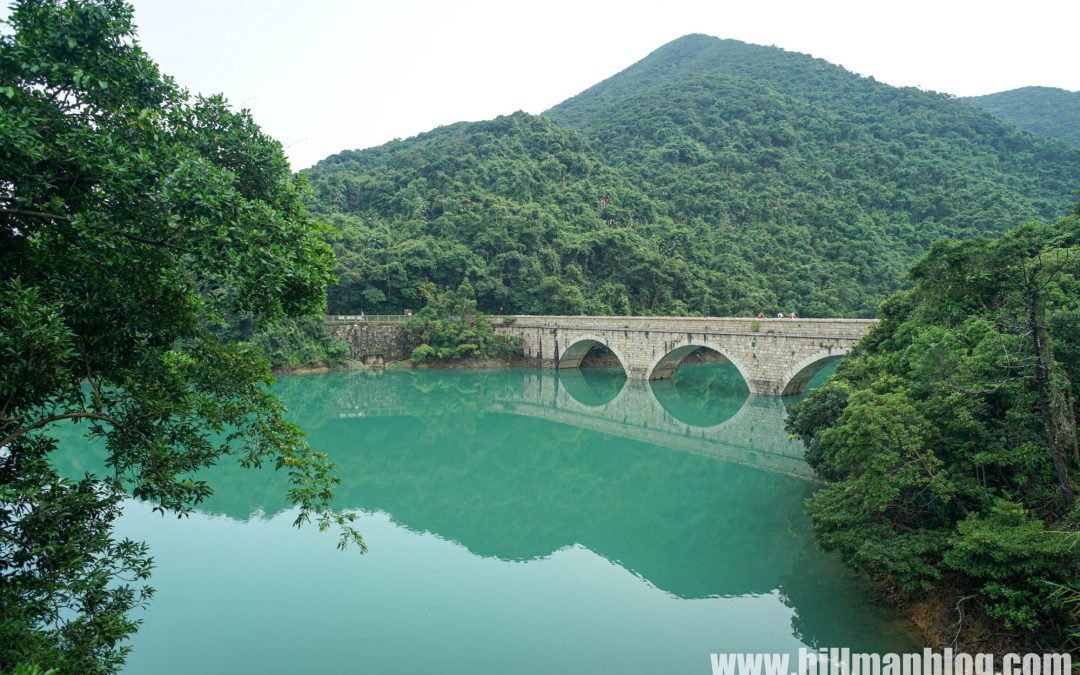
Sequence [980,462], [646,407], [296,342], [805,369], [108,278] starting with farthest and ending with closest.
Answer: [296,342] < [646,407] < [805,369] < [980,462] < [108,278]

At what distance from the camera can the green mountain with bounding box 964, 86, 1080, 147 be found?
58431 mm

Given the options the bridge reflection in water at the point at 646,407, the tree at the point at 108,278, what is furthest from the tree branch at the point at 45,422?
the bridge reflection in water at the point at 646,407

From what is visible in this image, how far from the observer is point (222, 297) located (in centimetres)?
396

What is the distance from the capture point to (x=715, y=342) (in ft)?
67.5

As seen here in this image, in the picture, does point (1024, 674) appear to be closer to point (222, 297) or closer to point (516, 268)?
point (222, 297)

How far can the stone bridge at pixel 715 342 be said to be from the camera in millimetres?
17688

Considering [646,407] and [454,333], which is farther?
[454,333]

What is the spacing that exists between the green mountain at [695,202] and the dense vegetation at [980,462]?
23369 mm

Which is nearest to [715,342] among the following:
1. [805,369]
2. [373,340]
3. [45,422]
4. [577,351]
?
[805,369]

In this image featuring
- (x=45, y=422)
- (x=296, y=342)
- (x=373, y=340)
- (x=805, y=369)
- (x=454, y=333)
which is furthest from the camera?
(x=373, y=340)

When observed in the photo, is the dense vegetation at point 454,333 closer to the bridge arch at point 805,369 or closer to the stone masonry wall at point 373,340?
the stone masonry wall at point 373,340

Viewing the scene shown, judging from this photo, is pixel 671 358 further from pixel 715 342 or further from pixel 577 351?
pixel 577 351

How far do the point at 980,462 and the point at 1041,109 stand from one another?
7950cm

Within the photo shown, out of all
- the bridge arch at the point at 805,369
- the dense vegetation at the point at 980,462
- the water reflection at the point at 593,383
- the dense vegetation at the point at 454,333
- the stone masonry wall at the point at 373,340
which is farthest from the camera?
the stone masonry wall at the point at 373,340
